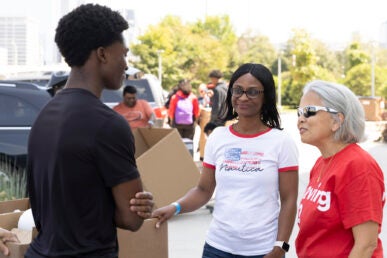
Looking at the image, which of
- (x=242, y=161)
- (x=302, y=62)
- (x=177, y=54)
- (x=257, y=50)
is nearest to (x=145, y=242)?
(x=242, y=161)

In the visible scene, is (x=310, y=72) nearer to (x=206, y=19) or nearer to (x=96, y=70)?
(x=206, y=19)

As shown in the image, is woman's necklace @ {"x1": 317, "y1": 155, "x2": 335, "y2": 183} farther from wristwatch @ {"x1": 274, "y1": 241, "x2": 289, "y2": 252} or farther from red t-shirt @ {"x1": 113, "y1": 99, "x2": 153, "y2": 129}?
red t-shirt @ {"x1": 113, "y1": 99, "x2": 153, "y2": 129}

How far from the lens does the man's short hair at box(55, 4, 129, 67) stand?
2336mm

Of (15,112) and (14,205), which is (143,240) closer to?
(14,205)

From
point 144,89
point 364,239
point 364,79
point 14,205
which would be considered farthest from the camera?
point 364,79

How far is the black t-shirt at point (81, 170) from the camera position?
2236 mm

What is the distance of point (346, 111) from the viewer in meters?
2.81

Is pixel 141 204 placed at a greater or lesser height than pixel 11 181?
greater

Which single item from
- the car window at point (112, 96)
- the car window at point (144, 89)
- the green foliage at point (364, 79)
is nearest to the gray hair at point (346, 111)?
the car window at point (112, 96)

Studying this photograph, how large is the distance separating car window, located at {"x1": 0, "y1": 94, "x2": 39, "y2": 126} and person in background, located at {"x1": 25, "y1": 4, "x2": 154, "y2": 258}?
6251 millimetres

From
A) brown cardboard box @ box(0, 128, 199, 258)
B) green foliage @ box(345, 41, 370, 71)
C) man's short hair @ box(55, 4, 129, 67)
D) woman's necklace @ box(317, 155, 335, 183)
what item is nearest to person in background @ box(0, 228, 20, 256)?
man's short hair @ box(55, 4, 129, 67)

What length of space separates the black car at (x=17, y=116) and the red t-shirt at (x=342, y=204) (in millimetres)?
5966

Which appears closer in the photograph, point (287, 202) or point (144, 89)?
point (287, 202)

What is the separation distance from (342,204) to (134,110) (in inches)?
291
